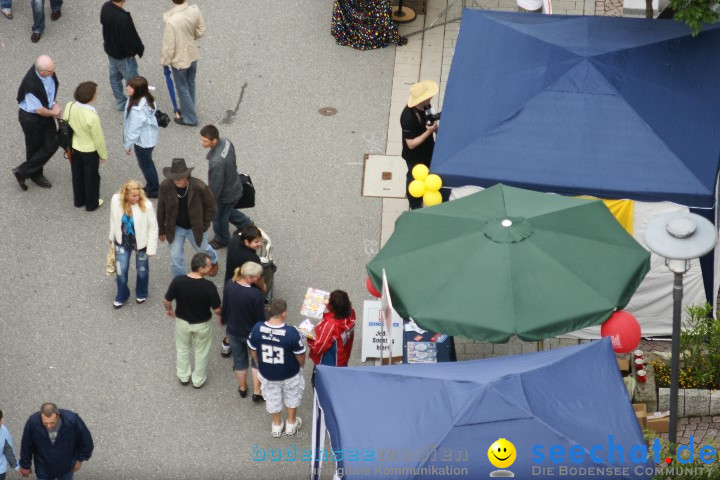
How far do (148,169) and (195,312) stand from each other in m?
3.12

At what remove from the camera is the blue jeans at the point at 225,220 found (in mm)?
12484

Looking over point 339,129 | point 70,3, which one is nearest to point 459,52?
point 339,129

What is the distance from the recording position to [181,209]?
11805 millimetres

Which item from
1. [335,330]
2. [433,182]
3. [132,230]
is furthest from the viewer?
[132,230]

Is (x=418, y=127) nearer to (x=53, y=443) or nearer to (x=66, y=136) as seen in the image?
(x=66, y=136)

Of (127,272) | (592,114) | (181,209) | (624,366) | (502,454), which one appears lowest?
(502,454)

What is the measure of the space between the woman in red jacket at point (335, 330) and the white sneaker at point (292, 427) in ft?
2.13

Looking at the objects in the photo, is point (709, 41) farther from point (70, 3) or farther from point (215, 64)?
point (70, 3)

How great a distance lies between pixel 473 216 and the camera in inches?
412

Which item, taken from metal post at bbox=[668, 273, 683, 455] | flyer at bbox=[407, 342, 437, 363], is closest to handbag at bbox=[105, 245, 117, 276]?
flyer at bbox=[407, 342, 437, 363]

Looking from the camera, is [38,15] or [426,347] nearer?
[426,347]

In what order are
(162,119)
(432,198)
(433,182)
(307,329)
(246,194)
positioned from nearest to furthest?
(307,329) < (433,182) < (432,198) < (246,194) < (162,119)

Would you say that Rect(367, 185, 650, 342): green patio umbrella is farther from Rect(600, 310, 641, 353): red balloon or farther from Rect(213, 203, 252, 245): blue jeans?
Rect(213, 203, 252, 245): blue jeans

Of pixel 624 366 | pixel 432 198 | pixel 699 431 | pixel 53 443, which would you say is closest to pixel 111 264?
pixel 53 443
